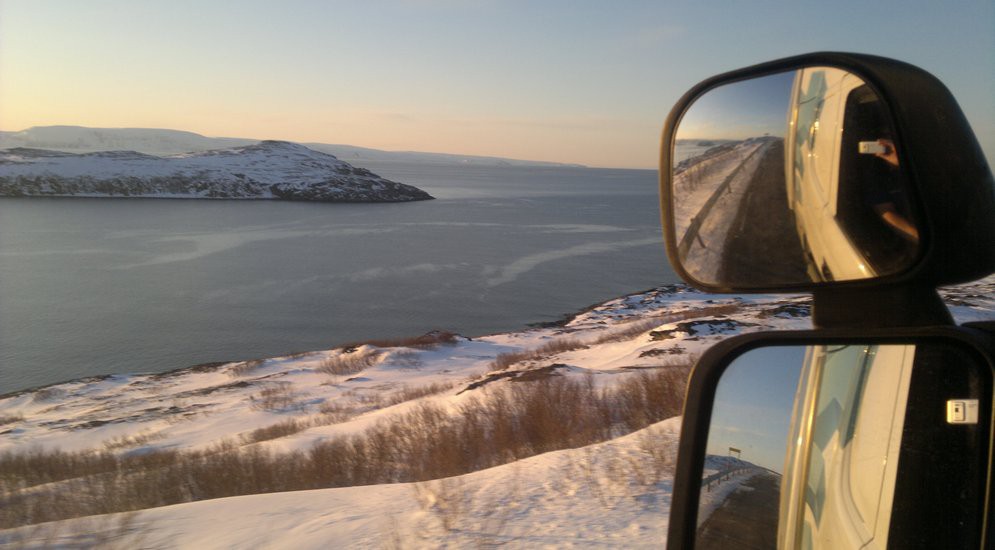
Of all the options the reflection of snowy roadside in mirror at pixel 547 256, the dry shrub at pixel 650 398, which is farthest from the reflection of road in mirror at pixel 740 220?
the reflection of snowy roadside in mirror at pixel 547 256

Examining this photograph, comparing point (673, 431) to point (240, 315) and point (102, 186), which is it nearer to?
point (240, 315)

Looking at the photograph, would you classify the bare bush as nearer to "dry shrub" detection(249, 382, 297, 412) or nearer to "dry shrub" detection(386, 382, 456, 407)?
"dry shrub" detection(386, 382, 456, 407)

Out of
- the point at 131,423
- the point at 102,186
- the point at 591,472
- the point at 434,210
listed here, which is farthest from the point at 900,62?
the point at 102,186

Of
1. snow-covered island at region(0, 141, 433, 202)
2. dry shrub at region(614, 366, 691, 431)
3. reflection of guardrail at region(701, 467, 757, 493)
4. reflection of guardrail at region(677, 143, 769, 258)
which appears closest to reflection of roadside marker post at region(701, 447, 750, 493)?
reflection of guardrail at region(701, 467, 757, 493)

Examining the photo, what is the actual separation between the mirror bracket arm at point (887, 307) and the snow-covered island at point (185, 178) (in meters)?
86.0

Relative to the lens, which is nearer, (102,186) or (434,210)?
(434,210)

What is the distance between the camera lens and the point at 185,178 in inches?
3450

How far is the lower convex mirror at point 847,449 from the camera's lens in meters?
1.03

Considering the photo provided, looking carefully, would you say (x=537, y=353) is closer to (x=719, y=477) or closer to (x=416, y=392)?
(x=416, y=392)

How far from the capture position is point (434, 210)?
73.4 meters

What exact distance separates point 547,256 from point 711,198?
40.6 meters

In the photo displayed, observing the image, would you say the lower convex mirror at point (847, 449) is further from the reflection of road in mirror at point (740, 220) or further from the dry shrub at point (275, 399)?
the dry shrub at point (275, 399)

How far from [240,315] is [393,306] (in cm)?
618

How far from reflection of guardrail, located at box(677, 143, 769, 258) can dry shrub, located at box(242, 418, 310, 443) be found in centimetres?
729
